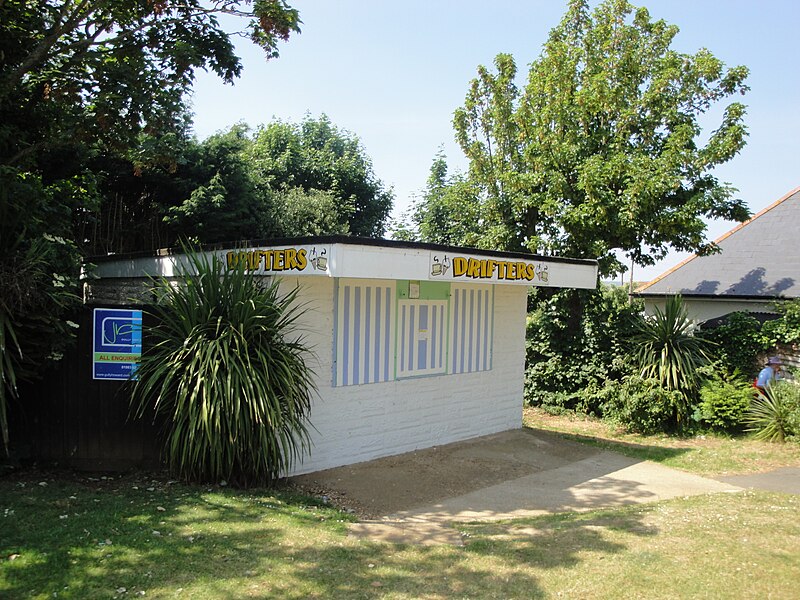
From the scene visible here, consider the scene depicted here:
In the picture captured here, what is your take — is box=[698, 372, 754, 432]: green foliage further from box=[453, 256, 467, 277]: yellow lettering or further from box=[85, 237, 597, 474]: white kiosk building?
box=[453, 256, 467, 277]: yellow lettering

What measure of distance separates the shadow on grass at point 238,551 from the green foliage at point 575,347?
856 cm

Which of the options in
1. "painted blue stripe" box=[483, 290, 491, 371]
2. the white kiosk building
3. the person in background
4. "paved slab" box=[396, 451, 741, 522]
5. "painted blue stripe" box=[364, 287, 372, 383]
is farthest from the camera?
the person in background

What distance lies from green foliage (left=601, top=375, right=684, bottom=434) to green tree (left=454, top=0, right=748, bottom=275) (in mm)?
3142

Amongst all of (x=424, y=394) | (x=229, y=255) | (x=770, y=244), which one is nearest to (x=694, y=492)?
(x=424, y=394)

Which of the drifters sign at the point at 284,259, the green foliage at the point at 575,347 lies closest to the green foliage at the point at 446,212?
the green foliage at the point at 575,347

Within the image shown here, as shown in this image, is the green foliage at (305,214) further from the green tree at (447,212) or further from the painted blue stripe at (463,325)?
the painted blue stripe at (463,325)

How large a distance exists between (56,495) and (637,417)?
10.1 metres

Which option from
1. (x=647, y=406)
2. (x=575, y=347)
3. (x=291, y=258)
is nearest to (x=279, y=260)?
(x=291, y=258)

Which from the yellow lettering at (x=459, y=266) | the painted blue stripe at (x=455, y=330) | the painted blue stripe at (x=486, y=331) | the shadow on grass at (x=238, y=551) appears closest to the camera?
the shadow on grass at (x=238, y=551)

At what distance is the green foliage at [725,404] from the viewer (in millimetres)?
11891

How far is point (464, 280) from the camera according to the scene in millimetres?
8844

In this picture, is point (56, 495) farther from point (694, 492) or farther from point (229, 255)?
Result: point (694, 492)

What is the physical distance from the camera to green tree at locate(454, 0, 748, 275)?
1377 cm

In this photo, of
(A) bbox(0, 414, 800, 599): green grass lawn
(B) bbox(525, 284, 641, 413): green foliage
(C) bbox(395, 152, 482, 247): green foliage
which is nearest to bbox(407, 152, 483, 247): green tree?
(C) bbox(395, 152, 482, 247): green foliage
